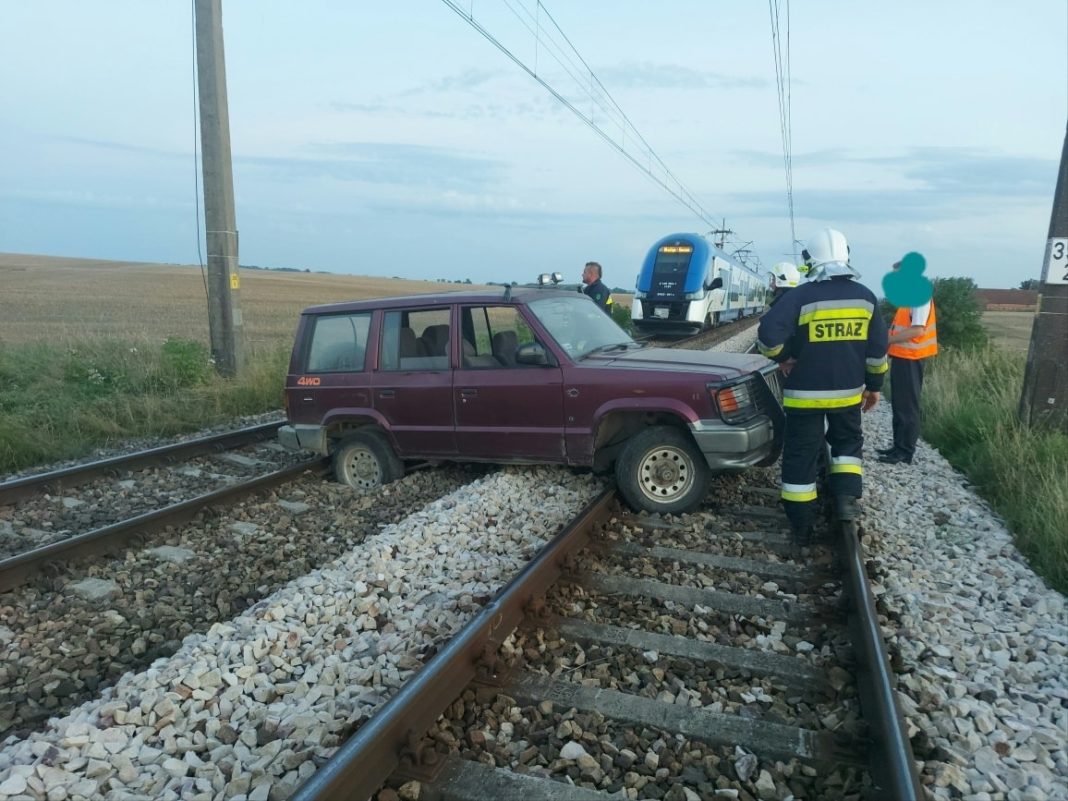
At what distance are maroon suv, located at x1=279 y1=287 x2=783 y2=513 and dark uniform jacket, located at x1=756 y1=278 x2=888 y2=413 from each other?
24.0 inches

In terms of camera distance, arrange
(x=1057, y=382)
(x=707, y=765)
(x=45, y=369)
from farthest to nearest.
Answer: (x=45, y=369) < (x=1057, y=382) < (x=707, y=765)

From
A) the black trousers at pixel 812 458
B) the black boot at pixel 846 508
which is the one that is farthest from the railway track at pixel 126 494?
the black boot at pixel 846 508

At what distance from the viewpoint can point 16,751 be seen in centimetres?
322

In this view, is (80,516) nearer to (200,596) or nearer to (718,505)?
(200,596)

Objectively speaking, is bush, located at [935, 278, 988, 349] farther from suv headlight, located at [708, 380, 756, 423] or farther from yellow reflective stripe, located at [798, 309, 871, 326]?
yellow reflective stripe, located at [798, 309, 871, 326]

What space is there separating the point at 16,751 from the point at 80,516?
4180 mm

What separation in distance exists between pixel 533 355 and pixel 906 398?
3962mm

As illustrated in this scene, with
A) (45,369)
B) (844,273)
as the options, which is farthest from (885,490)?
(45,369)

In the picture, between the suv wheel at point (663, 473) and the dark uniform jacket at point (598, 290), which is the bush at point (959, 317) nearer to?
the dark uniform jacket at point (598, 290)

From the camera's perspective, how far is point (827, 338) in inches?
216

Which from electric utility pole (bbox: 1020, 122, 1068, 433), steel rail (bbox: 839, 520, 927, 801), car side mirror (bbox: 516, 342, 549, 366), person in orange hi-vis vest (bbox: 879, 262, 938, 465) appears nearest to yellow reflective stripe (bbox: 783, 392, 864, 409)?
steel rail (bbox: 839, 520, 927, 801)

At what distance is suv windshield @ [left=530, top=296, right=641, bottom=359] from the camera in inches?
270

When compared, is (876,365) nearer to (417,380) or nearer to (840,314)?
(840,314)

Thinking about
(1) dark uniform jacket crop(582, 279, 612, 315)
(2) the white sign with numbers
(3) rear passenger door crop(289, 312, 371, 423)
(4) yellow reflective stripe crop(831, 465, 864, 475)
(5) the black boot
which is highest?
(2) the white sign with numbers
